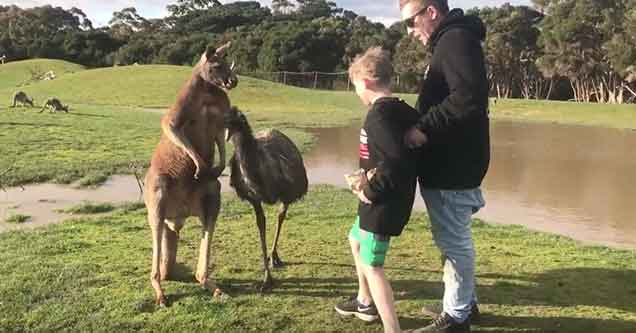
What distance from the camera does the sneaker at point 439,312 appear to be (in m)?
4.84

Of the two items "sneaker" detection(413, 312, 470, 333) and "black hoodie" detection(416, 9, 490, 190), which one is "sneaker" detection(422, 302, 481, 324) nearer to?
"sneaker" detection(413, 312, 470, 333)

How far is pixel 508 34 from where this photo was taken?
5141cm

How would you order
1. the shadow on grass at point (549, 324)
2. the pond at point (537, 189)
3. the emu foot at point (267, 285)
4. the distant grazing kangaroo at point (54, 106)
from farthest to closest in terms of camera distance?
1. the distant grazing kangaroo at point (54, 106)
2. the pond at point (537, 189)
3. the emu foot at point (267, 285)
4. the shadow on grass at point (549, 324)

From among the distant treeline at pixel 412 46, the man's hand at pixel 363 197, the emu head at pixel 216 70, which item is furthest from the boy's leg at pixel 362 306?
the distant treeline at pixel 412 46

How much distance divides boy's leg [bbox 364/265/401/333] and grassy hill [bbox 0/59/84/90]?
5063 cm

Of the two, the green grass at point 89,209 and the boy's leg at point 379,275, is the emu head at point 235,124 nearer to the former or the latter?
the boy's leg at point 379,275

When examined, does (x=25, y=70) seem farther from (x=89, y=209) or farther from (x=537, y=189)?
(x=537, y=189)

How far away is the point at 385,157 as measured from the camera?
3932mm

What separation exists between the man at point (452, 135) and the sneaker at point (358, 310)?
438 millimetres

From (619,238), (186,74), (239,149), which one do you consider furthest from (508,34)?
(239,149)

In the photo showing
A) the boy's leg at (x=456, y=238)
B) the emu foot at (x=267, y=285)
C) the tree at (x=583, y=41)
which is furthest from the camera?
the tree at (x=583, y=41)

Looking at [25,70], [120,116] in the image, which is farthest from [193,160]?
[25,70]

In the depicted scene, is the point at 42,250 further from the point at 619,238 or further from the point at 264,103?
the point at 264,103

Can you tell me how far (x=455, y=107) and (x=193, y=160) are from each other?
220 centimetres
